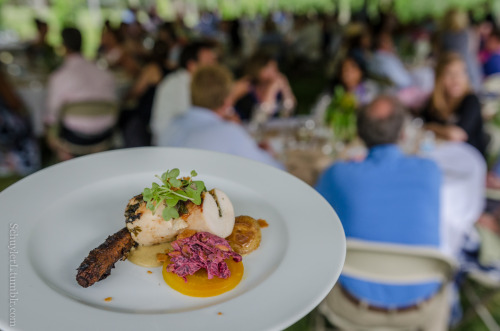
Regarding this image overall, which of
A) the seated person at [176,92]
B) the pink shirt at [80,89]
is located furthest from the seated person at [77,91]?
the seated person at [176,92]

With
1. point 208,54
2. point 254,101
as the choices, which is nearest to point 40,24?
point 208,54

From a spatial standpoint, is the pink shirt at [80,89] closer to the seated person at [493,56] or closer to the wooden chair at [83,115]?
the wooden chair at [83,115]

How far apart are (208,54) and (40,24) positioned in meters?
3.77

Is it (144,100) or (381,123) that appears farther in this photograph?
(144,100)

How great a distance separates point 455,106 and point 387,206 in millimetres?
2071

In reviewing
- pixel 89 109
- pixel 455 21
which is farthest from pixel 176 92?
pixel 455 21

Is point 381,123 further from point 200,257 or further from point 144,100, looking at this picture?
point 144,100

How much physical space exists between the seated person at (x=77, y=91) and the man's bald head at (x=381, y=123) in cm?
255

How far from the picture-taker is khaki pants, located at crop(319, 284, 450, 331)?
185 centimetres

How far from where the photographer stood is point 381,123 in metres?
1.98

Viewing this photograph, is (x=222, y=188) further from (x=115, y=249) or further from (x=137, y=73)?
(x=137, y=73)

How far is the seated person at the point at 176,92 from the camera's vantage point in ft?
11.5

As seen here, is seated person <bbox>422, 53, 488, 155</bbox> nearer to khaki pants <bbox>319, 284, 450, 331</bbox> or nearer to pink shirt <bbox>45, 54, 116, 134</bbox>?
khaki pants <bbox>319, 284, 450, 331</bbox>

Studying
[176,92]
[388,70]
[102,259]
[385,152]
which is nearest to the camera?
[102,259]
